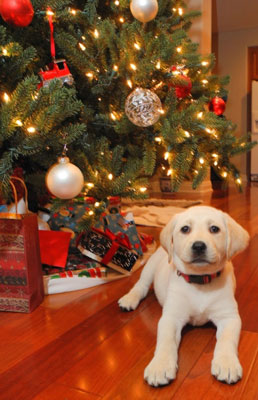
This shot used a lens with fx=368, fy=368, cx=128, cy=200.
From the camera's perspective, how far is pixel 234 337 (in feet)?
3.24

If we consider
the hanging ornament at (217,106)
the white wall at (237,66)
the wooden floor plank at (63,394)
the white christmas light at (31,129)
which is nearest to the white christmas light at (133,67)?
the white christmas light at (31,129)

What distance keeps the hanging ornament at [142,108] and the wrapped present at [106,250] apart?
20.6 inches

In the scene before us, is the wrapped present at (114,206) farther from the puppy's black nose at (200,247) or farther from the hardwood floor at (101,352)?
the puppy's black nose at (200,247)

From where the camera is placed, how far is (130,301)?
1304 mm

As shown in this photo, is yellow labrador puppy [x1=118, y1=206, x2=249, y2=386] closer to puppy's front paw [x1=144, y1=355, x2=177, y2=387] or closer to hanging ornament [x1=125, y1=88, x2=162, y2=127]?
puppy's front paw [x1=144, y1=355, x2=177, y2=387]

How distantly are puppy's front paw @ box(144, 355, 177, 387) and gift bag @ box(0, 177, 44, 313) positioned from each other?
1.81 feet

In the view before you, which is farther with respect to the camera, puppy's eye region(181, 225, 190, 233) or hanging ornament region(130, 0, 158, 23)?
hanging ornament region(130, 0, 158, 23)

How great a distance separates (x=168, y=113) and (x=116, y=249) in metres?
0.65

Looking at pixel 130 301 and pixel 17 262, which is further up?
pixel 17 262

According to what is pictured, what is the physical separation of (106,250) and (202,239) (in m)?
0.68

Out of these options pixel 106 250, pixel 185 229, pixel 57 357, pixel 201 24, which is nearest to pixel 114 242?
pixel 106 250

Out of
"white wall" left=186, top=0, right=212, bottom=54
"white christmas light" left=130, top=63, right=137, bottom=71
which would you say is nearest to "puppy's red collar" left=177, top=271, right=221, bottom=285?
"white christmas light" left=130, top=63, right=137, bottom=71

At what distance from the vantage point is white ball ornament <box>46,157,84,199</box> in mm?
1271

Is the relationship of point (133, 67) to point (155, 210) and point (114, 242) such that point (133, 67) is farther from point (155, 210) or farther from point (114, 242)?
point (155, 210)
